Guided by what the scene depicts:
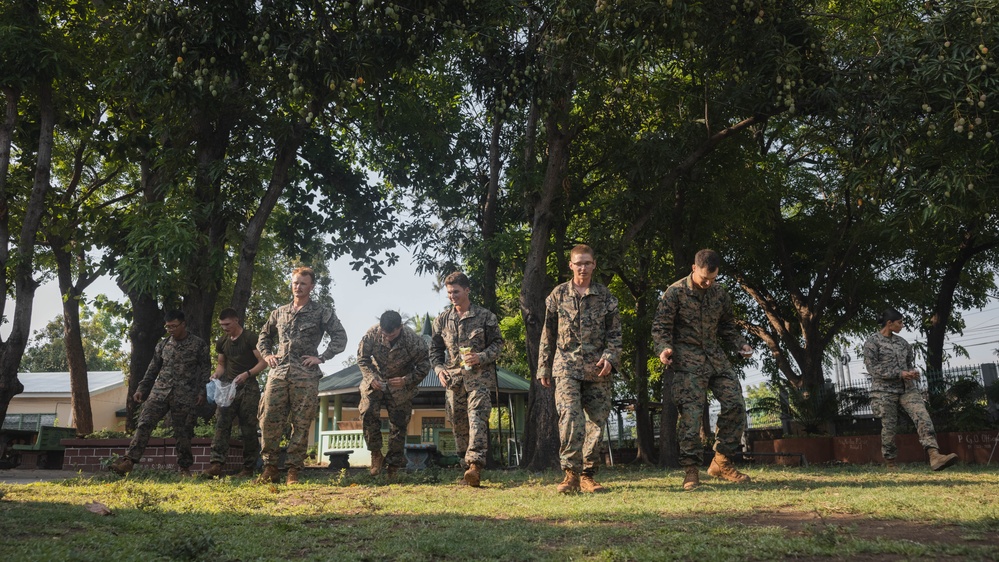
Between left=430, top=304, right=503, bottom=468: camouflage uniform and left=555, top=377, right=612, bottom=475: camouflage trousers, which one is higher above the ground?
left=430, top=304, right=503, bottom=468: camouflage uniform

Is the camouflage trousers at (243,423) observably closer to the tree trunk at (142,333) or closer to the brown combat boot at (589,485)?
the brown combat boot at (589,485)

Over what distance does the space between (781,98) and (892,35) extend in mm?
1571

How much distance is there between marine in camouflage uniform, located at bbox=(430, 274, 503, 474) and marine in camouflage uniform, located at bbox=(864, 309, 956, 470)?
17.6ft

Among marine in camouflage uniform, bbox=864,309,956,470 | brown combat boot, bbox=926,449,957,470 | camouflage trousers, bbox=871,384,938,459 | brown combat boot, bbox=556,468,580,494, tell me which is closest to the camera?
brown combat boot, bbox=556,468,580,494

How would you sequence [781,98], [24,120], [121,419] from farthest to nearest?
1. [121,419]
2. [24,120]
3. [781,98]

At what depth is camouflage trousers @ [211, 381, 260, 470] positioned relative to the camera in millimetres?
9664

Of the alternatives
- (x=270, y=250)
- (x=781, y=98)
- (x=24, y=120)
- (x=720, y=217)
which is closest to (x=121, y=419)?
(x=270, y=250)

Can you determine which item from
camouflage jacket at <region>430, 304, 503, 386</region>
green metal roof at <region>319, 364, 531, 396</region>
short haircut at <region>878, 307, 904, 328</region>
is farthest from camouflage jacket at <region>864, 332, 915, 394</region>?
green metal roof at <region>319, 364, 531, 396</region>

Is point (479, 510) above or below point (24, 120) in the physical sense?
below

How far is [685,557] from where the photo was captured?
11.9 feet

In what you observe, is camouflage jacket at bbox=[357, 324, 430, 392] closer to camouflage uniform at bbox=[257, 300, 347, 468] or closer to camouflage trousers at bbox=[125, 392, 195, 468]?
camouflage uniform at bbox=[257, 300, 347, 468]

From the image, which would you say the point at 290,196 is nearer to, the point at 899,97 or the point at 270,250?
the point at 270,250

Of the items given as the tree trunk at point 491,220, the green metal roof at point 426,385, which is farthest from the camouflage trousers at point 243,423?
the green metal roof at point 426,385

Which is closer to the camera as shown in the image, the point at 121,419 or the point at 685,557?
the point at 685,557
